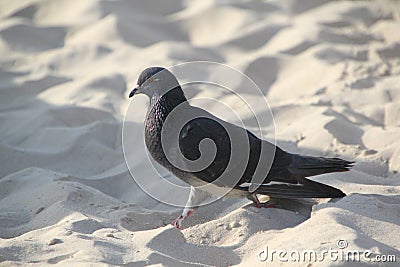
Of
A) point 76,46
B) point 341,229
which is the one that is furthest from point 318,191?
point 76,46

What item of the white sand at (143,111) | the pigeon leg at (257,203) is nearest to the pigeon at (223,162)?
the pigeon leg at (257,203)

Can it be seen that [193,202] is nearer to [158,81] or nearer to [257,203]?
[257,203]

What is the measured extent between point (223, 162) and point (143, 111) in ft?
6.19

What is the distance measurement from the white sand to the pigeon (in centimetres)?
12

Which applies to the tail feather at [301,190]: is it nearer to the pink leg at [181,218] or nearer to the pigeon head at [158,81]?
the pink leg at [181,218]

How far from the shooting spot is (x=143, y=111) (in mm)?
5250

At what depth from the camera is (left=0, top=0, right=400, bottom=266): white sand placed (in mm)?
2986

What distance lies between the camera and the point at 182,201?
392cm

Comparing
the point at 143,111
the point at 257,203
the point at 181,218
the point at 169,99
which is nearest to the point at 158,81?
the point at 169,99

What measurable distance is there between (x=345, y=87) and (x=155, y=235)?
3053 millimetres

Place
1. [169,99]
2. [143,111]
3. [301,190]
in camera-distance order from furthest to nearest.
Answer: [143,111], [169,99], [301,190]

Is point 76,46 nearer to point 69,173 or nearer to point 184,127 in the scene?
point 69,173

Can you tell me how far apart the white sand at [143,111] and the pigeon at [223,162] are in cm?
12

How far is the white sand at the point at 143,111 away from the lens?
2.99 m
